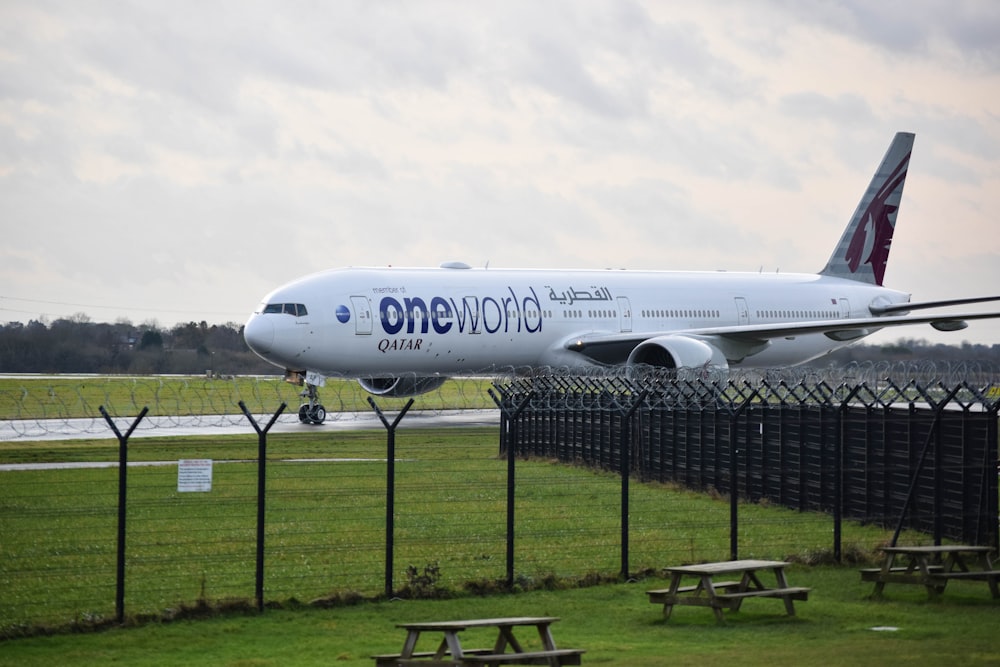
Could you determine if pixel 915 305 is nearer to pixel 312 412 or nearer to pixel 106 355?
pixel 312 412

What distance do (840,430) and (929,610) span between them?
3.95m

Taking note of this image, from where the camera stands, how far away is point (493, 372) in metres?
44.8

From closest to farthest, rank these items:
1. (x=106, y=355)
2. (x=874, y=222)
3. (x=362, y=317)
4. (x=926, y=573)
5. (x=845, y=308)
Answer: (x=926, y=573)
(x=362, y=317)
(x=845, y=308)
(x=874, y=222)
(x=106, y=355)

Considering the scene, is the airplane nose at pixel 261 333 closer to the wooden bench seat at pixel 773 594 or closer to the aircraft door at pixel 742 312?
the aircraft door at pixel 742 312

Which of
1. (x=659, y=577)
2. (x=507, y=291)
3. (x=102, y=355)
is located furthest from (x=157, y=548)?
(x=102, y=355)

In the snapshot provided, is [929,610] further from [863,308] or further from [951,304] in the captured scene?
[863,308]

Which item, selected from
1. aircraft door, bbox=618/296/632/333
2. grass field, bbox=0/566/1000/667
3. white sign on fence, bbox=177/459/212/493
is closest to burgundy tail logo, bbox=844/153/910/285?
aircraft door, bbox=618/296/632/333

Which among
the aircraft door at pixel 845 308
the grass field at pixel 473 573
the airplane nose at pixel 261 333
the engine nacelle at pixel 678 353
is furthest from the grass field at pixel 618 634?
the aircraft door at pixel 845 308

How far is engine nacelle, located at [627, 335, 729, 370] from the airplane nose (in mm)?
10915

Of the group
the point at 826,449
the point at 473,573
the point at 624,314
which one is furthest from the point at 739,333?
the point at 473,573

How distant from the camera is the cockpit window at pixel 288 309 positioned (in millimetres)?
38625

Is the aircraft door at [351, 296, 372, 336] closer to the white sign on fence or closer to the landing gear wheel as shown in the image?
the landing gear wheel

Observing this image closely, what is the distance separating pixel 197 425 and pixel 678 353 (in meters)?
13.7

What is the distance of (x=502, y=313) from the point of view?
4284 centimetres
